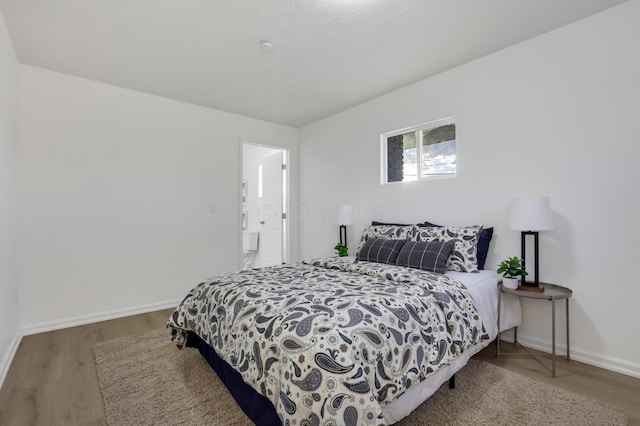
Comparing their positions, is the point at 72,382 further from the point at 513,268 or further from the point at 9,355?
the point at 513,268

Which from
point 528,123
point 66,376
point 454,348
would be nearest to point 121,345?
point 66,376

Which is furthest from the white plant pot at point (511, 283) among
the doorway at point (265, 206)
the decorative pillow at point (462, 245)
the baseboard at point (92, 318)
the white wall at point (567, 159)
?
the baseboard at point (92, 318)

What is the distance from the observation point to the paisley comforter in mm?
1180

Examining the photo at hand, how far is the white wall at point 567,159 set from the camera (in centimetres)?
209

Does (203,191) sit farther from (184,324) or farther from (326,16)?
(326,16)

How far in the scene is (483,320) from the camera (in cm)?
215

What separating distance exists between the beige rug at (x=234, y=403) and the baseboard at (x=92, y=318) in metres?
1.14

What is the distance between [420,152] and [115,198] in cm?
342

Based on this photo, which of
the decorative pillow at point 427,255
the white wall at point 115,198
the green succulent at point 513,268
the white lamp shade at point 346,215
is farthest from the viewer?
the white lamp shade at point 346,215

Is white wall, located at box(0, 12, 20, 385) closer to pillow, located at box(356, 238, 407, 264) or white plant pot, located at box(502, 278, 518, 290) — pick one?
pillow, located at box(356, 238, 407, 264)

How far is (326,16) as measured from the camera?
2.15m

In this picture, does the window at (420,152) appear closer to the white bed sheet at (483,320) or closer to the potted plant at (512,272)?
the potted plant at (512,272)

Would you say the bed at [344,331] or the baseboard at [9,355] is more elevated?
the bed at [344,331]

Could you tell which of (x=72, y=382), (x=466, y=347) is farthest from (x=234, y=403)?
(x=466, y=347)
